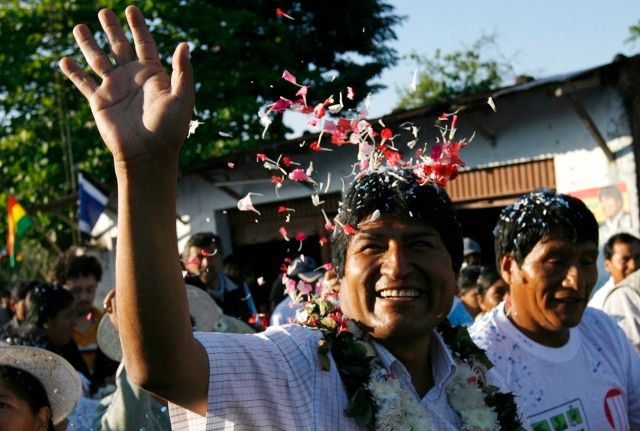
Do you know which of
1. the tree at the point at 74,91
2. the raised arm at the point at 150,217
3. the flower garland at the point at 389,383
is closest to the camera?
the raised arm at the point at 150,217

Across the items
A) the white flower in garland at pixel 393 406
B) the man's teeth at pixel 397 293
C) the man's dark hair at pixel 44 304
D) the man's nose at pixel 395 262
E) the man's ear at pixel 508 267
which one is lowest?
the white flower in garland at pixel 393 406

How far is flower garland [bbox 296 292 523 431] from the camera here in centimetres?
227

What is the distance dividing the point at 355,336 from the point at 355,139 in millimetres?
552

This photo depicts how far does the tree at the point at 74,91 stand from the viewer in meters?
16.8

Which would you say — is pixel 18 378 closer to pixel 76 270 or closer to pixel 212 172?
pixel 76 270

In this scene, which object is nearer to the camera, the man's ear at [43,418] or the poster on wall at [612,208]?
the man's ear at [43,418]

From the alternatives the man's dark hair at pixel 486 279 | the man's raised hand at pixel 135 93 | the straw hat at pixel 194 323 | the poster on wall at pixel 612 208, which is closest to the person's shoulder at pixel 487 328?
the straw hat at pixel 194 323

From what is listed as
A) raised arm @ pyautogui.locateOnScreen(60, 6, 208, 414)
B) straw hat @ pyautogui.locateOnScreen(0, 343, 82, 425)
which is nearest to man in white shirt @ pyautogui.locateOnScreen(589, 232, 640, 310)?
straw hat @ pyautogui.locateOnScreen(0, 343, 82, 425)

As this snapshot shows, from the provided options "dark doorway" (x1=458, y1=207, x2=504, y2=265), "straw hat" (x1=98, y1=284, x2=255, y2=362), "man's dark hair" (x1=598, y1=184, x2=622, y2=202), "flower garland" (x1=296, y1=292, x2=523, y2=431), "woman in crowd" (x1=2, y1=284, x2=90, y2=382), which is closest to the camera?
"flower garland" (x1=296, y1=292, x2=523, y2=431)

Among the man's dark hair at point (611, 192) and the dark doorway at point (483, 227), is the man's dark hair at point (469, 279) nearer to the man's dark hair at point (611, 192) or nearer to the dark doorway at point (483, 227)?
the man's dark hair at point (611, 192)

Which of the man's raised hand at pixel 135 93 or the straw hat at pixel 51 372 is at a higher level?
the man's raised hand at pixel 135 93

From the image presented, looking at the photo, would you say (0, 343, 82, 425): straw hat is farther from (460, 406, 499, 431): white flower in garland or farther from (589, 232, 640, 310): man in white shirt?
(589, 232, 640, 310): man in white shirt

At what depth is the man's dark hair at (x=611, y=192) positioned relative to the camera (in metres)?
9.96

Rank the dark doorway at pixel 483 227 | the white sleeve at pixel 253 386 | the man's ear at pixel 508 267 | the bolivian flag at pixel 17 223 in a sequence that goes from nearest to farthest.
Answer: the white sleeve at pixel 253 386
the man's ear at pixel 508 267
the bolivian flag at pixel 17 223
the dark doorway at pixel 483 227
